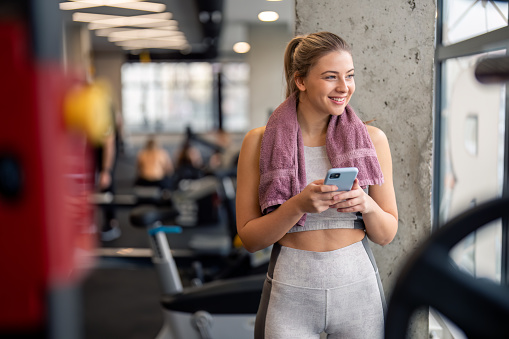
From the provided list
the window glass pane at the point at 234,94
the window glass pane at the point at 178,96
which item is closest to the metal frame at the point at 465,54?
the window glass pane at the point at 234,94

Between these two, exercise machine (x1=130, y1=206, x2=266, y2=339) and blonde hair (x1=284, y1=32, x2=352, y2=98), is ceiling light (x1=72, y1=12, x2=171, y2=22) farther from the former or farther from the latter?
blonde hair (x1=284, y1=32, x2=352, y2=98)

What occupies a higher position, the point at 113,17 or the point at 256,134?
the point at 113,17

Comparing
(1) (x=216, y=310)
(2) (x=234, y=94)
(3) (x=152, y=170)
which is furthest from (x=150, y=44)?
(1) (x=216, y=310)

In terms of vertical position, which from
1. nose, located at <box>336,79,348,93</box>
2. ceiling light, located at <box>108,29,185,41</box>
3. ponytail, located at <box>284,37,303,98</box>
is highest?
ceiling light, located at <box>108,29,185,41</box>

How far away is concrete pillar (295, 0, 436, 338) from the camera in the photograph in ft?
6.51

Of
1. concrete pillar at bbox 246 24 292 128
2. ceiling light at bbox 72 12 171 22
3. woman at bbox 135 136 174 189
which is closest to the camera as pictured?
woman at bbox 135 136 174 189

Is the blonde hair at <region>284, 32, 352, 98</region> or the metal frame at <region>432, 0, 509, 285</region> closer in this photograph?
the blonde hair at <region>284, 32, 352, 98</region>

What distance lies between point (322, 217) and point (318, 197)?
0.16 m

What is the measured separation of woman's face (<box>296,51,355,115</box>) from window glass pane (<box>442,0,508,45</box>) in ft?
4.45

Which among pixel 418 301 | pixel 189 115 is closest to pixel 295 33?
pixel 418 301

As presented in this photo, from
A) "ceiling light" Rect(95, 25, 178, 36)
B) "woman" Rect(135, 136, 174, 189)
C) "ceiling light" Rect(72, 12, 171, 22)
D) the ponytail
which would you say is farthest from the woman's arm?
"ceiling light" Rect(95, 25, 178, 36)

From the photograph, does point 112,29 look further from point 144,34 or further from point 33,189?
point 33,189

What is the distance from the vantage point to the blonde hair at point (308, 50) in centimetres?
140

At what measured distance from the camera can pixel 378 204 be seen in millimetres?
1452
